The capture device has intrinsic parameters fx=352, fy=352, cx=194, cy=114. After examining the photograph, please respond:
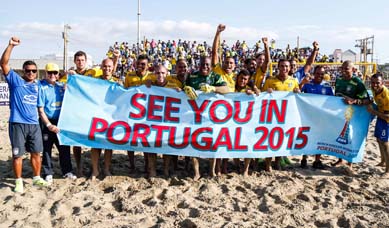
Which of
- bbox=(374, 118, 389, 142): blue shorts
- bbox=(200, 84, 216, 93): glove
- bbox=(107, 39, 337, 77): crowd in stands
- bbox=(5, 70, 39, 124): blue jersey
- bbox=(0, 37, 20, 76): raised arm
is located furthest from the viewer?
bbox=(107, 39, 337, 77): crowd in stands

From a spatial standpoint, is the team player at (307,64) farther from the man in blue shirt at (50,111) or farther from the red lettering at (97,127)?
the man in blue shirt at (50,111)

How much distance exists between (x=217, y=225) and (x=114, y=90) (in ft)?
8.26

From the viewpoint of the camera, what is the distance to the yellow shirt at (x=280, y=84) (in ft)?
18.0

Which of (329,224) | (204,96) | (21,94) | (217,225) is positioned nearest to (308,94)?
(204,96)

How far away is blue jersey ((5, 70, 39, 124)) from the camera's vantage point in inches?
176

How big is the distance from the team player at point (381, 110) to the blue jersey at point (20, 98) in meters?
5.01

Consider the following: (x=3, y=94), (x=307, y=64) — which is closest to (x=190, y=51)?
(x=3, y=94)

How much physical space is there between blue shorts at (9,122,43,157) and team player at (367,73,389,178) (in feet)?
16.4

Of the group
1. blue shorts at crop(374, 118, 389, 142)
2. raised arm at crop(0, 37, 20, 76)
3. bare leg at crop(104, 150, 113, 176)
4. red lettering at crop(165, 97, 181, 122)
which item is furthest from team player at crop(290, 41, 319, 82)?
raised arm at crop(0, 37, 20, 76)

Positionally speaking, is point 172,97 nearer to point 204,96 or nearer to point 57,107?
point 204,96

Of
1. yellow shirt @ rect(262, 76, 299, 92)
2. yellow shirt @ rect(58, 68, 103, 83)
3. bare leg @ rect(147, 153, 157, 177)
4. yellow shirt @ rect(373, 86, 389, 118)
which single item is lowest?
bare leg @ rect(147, 153, 157, 177)

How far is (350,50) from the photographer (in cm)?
5462

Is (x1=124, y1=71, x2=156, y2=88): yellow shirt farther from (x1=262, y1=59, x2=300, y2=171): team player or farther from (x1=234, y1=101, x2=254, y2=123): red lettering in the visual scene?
(x1=262, y1=59, x2=300, y2=171): team player

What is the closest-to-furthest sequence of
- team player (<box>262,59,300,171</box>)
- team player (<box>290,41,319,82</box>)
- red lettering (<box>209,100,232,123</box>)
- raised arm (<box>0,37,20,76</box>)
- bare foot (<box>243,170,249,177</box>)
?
raised arm (<box>0,37,20,76</box>)
red lettering (<box>209,100,232,123</box>)
bare foot (<box>243,170,249,177</box>)
team player (<box>262,59,300,171</box>)
team player (<box>290,41,319,82</box>)
